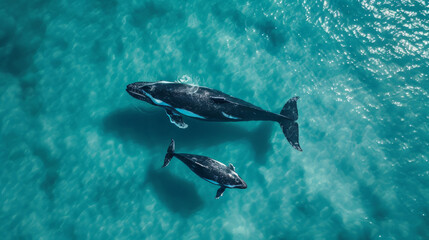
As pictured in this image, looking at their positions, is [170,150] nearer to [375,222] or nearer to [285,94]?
[285,94]

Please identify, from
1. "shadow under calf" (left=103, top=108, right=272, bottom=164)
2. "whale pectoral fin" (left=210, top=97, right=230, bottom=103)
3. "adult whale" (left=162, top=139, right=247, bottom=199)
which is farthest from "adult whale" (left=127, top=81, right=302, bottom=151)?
"shadow under calf" (left=103, top=108, right=272, bottom=164)

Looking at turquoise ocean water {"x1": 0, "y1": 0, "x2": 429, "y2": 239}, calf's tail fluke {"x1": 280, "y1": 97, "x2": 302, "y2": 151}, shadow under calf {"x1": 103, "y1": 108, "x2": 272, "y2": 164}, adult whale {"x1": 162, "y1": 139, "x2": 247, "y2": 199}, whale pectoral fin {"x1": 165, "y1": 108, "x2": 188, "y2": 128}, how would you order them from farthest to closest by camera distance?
shadow under calf {"x1": 103, "y1": 108, "x2": 272, "y2": 164}, turquoise ocean water {"x1": 0, "y1": 0, "x2": 429, "y2": 239}, calf's tail fluke {"x1": 280, "y1": 97, "x2": 302, "y2": 151}, whale pectoral fin {"x1": 165, "y1": 108, "x2": 188, "y2": 128}, adult whale {"x1": 162, "y1": 139, "x2": 247, "y2": 199}

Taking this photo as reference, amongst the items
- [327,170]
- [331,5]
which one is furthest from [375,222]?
[331,5]

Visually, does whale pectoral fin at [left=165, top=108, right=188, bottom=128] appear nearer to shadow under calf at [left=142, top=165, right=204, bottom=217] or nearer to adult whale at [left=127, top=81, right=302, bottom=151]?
adult whale at [left=127, top=81, right=302, bottom=151]

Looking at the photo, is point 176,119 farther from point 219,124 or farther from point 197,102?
point 219,124

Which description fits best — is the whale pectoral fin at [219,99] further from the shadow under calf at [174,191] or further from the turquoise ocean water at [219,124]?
the shadow under calf at [174,191]

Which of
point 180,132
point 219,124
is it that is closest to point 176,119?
point 180,132

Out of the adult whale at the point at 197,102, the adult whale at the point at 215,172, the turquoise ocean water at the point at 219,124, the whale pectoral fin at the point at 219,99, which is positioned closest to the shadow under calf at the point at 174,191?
the turquoise ocean water at the point at 219,124
